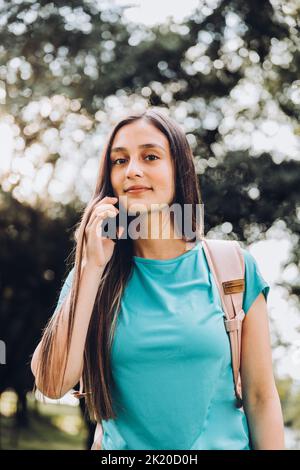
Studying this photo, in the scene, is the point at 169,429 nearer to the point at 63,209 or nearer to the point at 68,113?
the point at 68,113

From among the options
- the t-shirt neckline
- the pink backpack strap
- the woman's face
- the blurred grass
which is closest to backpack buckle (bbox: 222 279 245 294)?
the pink backpack strap

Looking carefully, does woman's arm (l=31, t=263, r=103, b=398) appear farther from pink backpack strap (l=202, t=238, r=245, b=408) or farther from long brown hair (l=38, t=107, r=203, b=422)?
pink backpack strap (l=202, t=238, r=245, b=408)

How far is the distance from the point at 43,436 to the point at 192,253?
14.4m

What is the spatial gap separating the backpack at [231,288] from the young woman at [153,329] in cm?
2

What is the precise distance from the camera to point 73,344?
5.94 feet

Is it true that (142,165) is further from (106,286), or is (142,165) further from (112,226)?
(106,286)

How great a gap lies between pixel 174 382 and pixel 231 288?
0.33 m

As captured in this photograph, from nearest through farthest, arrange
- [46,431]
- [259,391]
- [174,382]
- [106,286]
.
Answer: [174,382]
[259,391]
[106,286]
[46,431]

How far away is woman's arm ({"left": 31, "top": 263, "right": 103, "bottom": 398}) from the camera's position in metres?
1.81

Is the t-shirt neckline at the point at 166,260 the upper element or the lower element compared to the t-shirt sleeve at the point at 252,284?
upper

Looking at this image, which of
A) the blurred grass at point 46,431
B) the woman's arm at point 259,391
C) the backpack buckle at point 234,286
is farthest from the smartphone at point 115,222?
the blurred grass at point 46,431

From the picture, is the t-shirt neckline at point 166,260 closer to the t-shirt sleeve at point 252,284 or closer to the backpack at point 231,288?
the backpack at point 231,288

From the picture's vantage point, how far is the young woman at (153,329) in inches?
69.0

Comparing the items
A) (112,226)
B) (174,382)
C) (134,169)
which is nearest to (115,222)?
(112,226)
